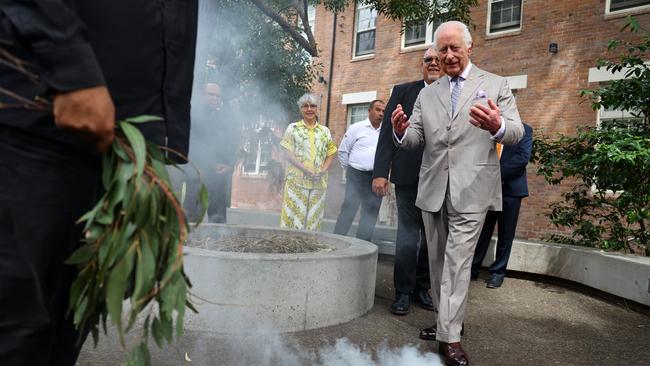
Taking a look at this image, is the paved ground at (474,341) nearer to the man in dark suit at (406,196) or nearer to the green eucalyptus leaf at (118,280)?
the man in dark suit at (406,196)

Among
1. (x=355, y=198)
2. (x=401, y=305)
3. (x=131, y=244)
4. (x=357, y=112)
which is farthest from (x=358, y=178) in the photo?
(x=357, y=112)

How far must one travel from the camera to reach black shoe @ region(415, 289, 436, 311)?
4.19 m

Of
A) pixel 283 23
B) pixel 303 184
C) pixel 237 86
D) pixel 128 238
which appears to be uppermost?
pixel 283 23

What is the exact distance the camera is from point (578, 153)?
6.02 m

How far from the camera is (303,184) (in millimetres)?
5770

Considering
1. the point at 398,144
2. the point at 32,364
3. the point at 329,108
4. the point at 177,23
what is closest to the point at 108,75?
the point at 177,23

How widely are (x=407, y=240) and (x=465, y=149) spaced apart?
45.5 inches

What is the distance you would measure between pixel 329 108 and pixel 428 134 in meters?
12.7

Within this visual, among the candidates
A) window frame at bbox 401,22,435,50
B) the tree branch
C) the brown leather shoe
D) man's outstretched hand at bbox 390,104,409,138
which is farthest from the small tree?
window frame at bbox 401,22,435,50

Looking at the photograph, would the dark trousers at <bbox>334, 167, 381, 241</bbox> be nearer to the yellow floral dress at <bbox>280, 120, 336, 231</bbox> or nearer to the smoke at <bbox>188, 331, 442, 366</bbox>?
the yellow floral dress at <bbox>280, 120, 336, 231</bbox>

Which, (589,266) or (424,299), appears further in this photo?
(589,266)

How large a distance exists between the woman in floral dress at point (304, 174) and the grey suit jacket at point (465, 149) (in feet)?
8.43

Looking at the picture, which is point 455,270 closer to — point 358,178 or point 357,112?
point 358,178

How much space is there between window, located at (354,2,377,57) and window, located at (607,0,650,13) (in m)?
6.36
